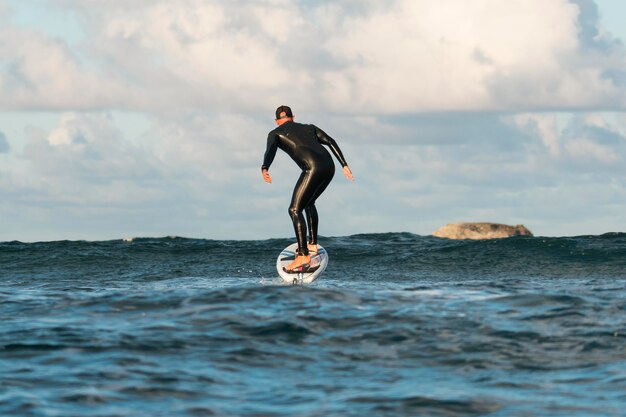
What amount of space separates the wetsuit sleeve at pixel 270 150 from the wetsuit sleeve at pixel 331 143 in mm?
776

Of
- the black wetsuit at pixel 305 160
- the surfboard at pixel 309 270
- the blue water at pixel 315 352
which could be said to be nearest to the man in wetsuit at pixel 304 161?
the black wetsuit at pixel 305 160

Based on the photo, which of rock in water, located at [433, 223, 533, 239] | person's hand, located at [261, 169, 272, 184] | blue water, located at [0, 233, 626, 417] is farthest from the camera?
rock in water, located at [433, 223, 533, 239]

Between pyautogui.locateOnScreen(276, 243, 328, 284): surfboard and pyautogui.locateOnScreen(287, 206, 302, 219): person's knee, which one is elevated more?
pyautogui.locateOnScreen(287, 206, 302, 219): person's knee

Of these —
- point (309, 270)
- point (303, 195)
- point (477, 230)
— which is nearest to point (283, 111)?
point (303, 195)

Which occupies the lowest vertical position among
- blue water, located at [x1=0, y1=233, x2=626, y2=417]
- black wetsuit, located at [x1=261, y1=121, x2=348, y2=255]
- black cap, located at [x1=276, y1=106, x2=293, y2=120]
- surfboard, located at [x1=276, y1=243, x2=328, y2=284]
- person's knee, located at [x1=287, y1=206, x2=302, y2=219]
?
blue water, located at [x1=0, y1=233, x2=626, y2=417]

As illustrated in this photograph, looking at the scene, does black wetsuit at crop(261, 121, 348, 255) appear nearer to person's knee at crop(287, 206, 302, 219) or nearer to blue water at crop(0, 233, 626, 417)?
person's knee at crop(287, 206, 302, 219)

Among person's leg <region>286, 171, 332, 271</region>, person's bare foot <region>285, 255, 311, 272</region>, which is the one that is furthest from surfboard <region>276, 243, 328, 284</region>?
person's leg <region>286, 171, 332, 271</region>

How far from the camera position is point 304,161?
16.8 metres

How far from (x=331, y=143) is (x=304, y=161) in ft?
2.03

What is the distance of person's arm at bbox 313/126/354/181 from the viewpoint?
1702cm

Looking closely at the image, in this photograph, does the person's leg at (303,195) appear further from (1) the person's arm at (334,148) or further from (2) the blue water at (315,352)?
(2) the blue water at (315,352)

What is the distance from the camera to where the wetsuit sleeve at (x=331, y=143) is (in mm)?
17016

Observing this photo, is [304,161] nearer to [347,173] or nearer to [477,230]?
[347,173]

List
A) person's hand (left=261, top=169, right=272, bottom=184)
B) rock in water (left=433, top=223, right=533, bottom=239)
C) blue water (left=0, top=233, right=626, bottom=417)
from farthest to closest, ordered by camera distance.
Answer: rock in water (left=433, top=223, right=533, bottom=239) → person's hand (left=261, top=169, right=272, bottom=184) → blue water (left=0, top=233, right=626, bottom=417)
